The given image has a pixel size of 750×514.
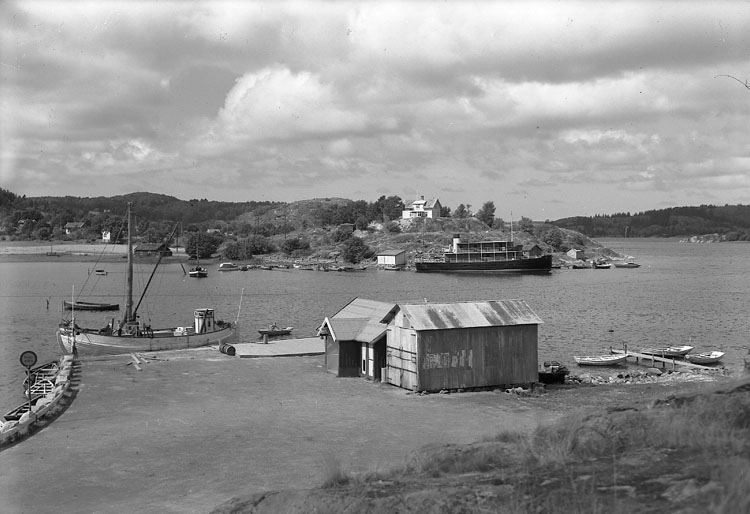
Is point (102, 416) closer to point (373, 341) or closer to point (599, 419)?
point (373, 341)

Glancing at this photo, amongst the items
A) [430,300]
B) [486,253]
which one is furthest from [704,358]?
[486,253]

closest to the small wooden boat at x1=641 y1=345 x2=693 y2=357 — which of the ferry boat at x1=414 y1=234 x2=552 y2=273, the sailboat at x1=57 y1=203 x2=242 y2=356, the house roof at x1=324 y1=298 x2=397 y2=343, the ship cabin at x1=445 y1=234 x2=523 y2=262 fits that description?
the house roof at x1=324 y1=298 x2=397 y2=343

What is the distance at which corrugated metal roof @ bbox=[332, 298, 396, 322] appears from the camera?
37.7 metres

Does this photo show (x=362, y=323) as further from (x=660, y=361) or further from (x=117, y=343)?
(x=660, y=361)

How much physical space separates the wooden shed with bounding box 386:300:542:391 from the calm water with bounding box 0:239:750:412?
701 inches

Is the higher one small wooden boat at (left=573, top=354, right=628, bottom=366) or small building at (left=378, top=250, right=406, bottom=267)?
small building at (left=378, top=250, right=406, bottom=267)

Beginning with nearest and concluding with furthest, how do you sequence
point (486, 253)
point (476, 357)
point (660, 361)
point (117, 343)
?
point (476, 357) < point (117, 343) < point (660, 361) < point (486, 253)

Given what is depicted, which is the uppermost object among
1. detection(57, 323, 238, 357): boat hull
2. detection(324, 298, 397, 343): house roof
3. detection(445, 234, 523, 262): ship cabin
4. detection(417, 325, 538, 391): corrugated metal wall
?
detection(445, 234, 523, 262): ship cabin

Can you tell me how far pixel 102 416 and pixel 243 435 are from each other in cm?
687

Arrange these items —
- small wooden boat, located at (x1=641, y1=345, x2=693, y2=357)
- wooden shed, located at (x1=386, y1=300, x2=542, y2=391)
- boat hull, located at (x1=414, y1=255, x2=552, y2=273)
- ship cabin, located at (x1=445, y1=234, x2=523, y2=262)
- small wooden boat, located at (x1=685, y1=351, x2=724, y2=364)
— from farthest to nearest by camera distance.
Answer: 1. ship cabin, located at (x1=445, y1=234, x2=523, y2=262)
2. boat hull, located at (x1=414, y1=255, x2=552, y2=273)
3. small wooden boat, located at (x1=641, y1=345, x2=693, y2=357)
4. small wooden boat, located at (x1=685, y1=351, x2=724, y2=364)
5. wooden shed, located at (x1=386, y1=300, x2=542, y2=391)

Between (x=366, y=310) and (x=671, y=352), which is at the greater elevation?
(x=366, y=310)

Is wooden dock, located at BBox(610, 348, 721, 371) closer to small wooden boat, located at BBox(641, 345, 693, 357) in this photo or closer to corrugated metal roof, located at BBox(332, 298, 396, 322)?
small wooden boat, located at BBox(641, 345, 693, 357)

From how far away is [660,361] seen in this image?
167 ft

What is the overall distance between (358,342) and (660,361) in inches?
1028
